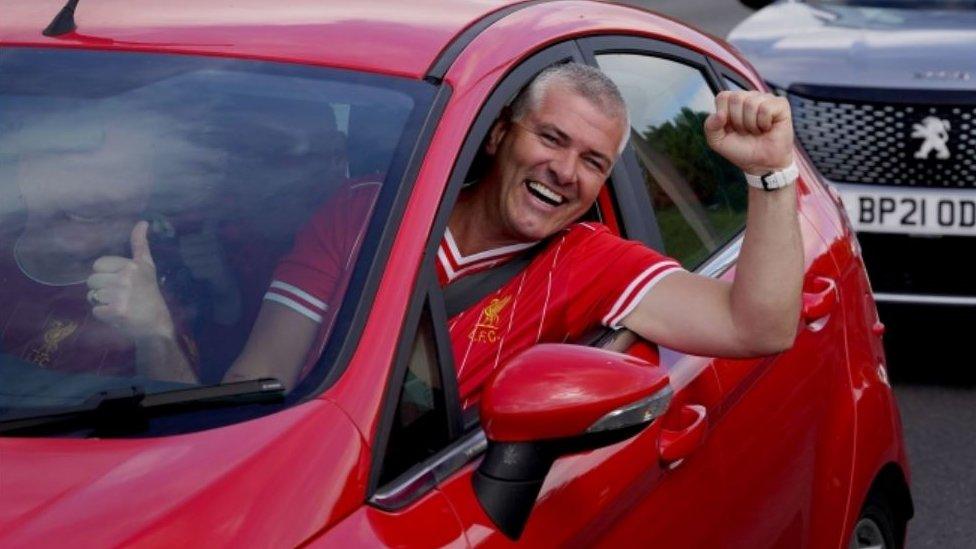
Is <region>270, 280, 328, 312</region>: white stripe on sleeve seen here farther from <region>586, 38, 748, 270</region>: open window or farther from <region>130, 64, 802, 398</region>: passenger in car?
<region>586, 38, 748, 270</region>: open window

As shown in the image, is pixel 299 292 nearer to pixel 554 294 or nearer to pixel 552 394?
pixel 552 394

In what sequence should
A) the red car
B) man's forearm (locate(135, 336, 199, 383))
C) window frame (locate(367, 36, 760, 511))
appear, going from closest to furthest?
1. the red car
2. window frame (locate(367, 36, 760, 511))
3. man's forearm (locate(135, 336, 199, 383))

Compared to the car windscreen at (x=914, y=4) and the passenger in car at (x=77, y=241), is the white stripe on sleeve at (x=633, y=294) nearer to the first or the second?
the passenger in car at (x=77, y=241)

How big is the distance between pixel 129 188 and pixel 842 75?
5105 mm

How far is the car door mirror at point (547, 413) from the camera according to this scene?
267cm

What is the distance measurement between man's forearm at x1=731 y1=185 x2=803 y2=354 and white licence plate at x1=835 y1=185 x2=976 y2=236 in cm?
406

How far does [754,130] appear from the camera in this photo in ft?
11.4

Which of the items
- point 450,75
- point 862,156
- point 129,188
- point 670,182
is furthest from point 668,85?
point 862,156

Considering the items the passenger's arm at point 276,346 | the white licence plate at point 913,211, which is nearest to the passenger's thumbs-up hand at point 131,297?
the passenger's arm at point 276,346

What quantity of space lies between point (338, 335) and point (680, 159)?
1610 millimetres

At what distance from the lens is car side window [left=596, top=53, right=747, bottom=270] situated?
4035 millimetres

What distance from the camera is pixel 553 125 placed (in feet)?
11.8

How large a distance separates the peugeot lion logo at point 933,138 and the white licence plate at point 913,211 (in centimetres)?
16

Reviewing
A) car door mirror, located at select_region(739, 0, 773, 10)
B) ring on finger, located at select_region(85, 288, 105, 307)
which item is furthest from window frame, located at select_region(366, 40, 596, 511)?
car door mirror, located at select_region(739, 0, 773, 10)
